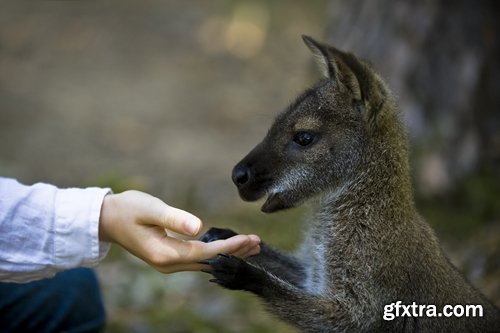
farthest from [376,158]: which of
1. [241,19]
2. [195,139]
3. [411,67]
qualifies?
[241,19]

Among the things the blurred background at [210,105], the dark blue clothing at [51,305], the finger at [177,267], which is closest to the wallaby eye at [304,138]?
the blurred background at [210,105]

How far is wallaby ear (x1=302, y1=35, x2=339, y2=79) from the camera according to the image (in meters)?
3.61

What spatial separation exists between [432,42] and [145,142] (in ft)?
12.1

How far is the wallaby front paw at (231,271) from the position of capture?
131 inches

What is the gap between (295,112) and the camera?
12.6ft

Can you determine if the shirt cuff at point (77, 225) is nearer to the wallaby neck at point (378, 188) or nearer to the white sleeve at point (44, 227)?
the white sleeve at point (44, 227)

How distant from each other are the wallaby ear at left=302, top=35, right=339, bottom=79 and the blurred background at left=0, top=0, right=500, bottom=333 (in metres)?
0.56

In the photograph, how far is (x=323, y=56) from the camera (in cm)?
373

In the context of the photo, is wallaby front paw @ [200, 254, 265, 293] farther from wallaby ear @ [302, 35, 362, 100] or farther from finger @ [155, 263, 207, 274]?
wallaby ear @ [302, 35, 362, 100]

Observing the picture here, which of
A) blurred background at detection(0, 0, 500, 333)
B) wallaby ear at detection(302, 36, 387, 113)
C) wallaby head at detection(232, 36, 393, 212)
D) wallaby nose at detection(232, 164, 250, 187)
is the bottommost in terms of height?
wallaby nose at detection(232, 164, 250, 187)

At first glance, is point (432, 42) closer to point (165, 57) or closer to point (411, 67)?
point (411, 67)

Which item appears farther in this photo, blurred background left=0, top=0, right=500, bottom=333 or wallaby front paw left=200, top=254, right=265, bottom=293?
blurred background left=0, top=0, right=500, bottom=333

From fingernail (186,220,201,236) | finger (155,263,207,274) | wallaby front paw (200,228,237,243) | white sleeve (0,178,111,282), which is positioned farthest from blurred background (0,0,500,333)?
white sleeve (0,178,111,282)

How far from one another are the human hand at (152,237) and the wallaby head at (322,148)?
1.49ft
